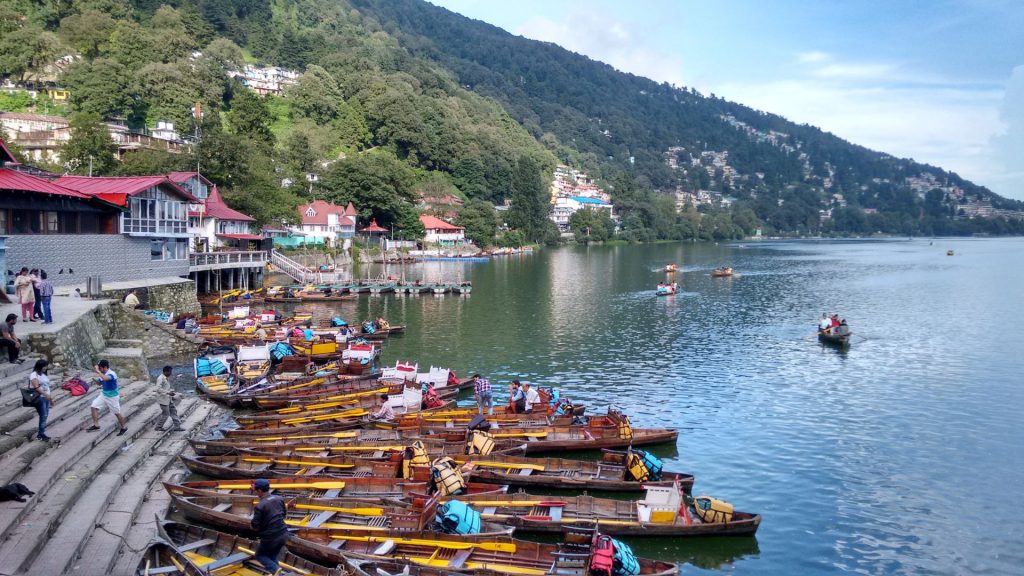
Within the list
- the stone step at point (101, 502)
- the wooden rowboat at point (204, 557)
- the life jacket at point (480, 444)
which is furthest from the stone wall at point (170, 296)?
the wooden rowboat at point (204, 557)

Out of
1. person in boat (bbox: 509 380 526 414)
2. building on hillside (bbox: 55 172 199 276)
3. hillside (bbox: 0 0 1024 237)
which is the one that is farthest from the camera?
hillside (bbox: 0 0 1024 237)

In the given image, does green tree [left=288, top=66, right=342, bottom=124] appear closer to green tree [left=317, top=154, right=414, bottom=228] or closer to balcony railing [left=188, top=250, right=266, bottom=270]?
green tree [left=317, top=154, right=414, bottom=228]

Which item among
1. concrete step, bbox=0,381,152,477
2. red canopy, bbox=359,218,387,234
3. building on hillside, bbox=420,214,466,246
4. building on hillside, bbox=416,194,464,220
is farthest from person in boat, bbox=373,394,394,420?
building on hillside, bbox=416,194,464,220

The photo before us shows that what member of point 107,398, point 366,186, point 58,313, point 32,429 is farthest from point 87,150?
point 32,429

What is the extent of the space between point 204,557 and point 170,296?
120 ft

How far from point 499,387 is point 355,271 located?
62.3 metres

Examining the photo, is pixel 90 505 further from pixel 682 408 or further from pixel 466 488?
pixel 682 408

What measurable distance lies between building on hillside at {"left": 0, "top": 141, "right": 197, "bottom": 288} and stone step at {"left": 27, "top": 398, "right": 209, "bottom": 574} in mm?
20048

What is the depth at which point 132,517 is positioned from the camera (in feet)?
50.0

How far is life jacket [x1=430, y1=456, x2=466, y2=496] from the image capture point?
18.0 meters

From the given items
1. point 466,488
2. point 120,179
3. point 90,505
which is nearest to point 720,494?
point 466,488

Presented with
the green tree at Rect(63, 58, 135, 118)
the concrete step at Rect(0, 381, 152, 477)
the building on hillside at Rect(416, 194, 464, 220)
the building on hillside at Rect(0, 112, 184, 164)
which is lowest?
the concrete step at Rect(0, 381, 152, 477)

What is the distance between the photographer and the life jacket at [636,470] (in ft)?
66.4

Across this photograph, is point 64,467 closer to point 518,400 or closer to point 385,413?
point 385,413
